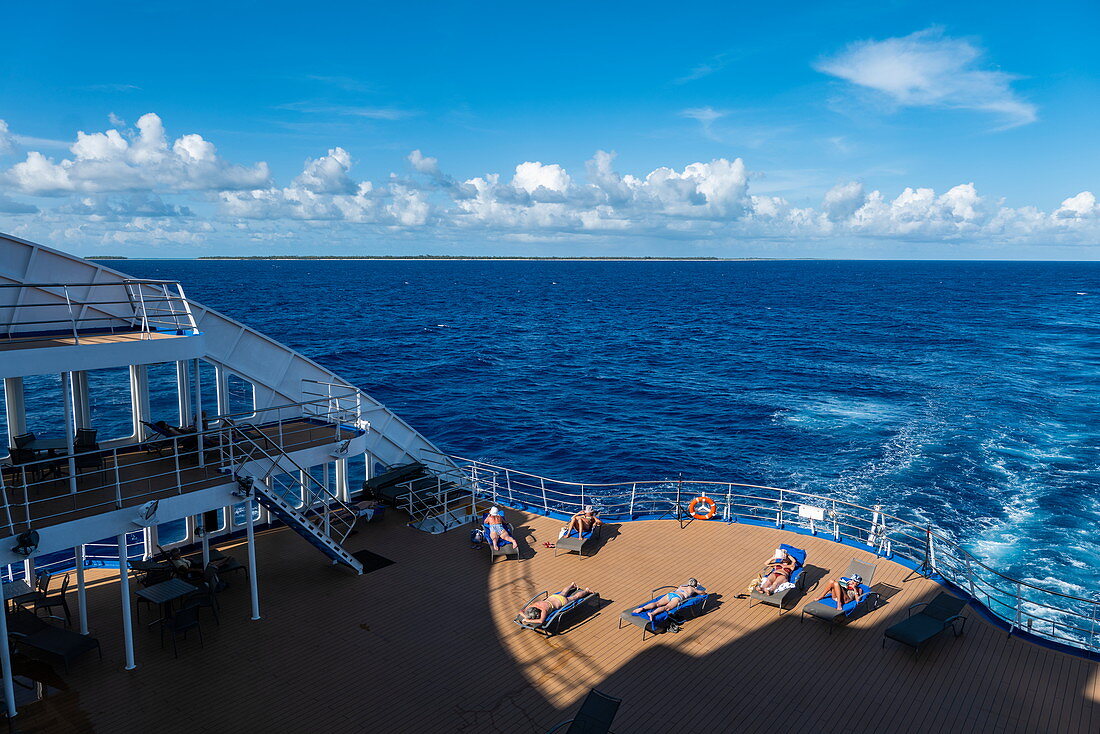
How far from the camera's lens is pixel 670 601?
15.5 m

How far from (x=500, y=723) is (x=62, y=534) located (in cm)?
873

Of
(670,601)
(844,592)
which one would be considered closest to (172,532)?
(670,601)

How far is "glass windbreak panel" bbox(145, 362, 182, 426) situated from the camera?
133 ft

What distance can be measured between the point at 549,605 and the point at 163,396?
1674 inches

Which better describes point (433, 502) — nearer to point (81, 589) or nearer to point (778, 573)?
point (81, 589)

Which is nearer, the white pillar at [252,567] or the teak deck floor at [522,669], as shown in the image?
the teak deck floor at [522,669]

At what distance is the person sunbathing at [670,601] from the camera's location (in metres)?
15.2

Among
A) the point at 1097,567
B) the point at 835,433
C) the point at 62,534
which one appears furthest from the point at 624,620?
the point at 835,433

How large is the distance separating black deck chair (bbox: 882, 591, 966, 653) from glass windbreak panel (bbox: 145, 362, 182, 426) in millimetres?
33633

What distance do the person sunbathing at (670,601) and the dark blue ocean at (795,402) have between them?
16931mm

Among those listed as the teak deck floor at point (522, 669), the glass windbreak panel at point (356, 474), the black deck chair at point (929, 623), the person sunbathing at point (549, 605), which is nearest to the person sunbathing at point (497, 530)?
the teak deck floor at point (522, 669)

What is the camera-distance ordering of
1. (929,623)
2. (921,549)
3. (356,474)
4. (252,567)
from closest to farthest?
1. (929,623)
2. (252,567)
3. (921,549)
4. (356,474)

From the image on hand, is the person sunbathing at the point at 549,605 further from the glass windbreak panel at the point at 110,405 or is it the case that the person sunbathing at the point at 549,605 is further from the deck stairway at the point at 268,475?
the glass windbreak panel at the point at 110,405

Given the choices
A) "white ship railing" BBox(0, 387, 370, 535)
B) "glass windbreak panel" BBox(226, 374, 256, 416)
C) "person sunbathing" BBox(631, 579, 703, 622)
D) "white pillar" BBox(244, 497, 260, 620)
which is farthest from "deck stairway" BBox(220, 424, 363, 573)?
"person sunbathing" BBox(631, 579, 703, 622)
